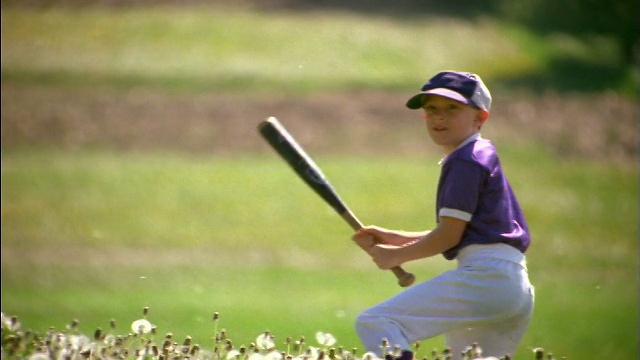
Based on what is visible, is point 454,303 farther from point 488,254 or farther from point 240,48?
point 240,48

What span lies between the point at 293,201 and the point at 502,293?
9.70 metres

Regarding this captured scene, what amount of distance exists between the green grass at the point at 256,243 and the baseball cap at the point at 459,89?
99.8 inches

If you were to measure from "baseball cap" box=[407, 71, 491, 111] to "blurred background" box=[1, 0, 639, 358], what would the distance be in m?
2.84

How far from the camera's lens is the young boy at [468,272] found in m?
3.73

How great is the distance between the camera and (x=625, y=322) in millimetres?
9594

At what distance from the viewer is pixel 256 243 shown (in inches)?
472

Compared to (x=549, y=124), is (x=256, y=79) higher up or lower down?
higher up


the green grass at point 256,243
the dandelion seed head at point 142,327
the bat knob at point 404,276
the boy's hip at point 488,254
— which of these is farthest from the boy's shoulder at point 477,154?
the green grass at point 256,243

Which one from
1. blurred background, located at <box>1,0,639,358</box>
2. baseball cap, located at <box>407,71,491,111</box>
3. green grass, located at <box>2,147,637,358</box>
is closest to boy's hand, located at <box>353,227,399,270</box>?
baseball cap, located at <box>407,71,491,111</box>

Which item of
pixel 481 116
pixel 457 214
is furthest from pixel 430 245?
pixel 481 116

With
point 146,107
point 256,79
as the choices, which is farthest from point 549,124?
point 146,107

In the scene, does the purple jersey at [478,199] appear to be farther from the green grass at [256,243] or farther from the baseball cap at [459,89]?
the green grass at [256,243]

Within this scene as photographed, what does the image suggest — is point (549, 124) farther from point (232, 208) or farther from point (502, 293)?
point (502, 293)

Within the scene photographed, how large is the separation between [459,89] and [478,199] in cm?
36
